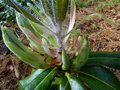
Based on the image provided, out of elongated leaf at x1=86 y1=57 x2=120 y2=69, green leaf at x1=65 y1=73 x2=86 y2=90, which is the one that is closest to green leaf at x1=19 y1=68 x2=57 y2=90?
green leaf at x1=65 y1=73 x2=86 y2=90

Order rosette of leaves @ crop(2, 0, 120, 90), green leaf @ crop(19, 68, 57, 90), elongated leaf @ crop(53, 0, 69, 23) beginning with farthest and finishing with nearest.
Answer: green leaf @ crop(19, 68, 57, 90)
rosette of leaves @ crop(2, 0, 120, 90)
elongated leaf @ crop(53, 0, 69, 23)

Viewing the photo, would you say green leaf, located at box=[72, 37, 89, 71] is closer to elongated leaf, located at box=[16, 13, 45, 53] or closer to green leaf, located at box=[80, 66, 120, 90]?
green leaf, located at box=[80, 66, 120, 90]

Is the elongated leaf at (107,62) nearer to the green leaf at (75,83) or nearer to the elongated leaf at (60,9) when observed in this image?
the green leaf at (75,83)

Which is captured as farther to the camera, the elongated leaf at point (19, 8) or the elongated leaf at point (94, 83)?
the elongated leaf at point (94, 83)

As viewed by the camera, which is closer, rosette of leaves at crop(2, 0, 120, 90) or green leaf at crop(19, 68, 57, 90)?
rosette of leaves at crop(2, 0, 120, 90)

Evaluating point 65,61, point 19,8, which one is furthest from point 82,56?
point 19,8

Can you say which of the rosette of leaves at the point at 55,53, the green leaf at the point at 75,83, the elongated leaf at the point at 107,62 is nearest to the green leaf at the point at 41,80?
the rosette of leaves at the point at 55,53

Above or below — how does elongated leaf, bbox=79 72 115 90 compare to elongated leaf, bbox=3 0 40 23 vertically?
below
